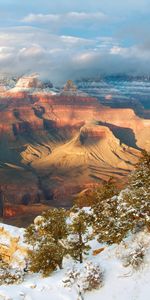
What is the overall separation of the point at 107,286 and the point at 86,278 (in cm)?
170

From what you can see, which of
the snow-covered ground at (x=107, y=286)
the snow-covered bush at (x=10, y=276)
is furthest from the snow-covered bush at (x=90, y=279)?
the snow-covered bush at (x=10, y=276)

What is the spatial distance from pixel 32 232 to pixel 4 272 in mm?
4284

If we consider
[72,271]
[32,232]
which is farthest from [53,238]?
[72,271]

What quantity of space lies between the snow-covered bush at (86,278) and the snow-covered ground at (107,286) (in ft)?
1.09

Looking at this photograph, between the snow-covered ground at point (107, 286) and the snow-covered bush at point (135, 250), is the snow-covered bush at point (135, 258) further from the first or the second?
the snow-covered ground at point (107, 286)

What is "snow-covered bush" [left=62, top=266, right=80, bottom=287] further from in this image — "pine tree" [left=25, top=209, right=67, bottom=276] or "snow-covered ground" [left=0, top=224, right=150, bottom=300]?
"pine tree" [left=25, top=209, right=67, bottom=276]

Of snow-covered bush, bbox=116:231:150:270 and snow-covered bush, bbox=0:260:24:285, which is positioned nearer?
snow-covered bush, bbox=116:231:150:270

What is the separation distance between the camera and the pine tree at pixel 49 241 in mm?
38031

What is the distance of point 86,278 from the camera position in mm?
34625

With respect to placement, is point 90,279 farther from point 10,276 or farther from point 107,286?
point 10,276

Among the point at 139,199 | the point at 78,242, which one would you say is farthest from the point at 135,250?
the point at 78,242

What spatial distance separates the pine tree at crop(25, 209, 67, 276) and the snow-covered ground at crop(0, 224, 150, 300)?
37.1 inches

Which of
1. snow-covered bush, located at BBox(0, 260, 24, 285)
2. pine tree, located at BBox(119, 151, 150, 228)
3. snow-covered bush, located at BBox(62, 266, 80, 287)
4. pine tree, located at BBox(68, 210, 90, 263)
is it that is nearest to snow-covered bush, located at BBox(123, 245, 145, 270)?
pine tree, located at BBox(119, 151, 150, 228)

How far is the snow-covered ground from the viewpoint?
33.0 meters
